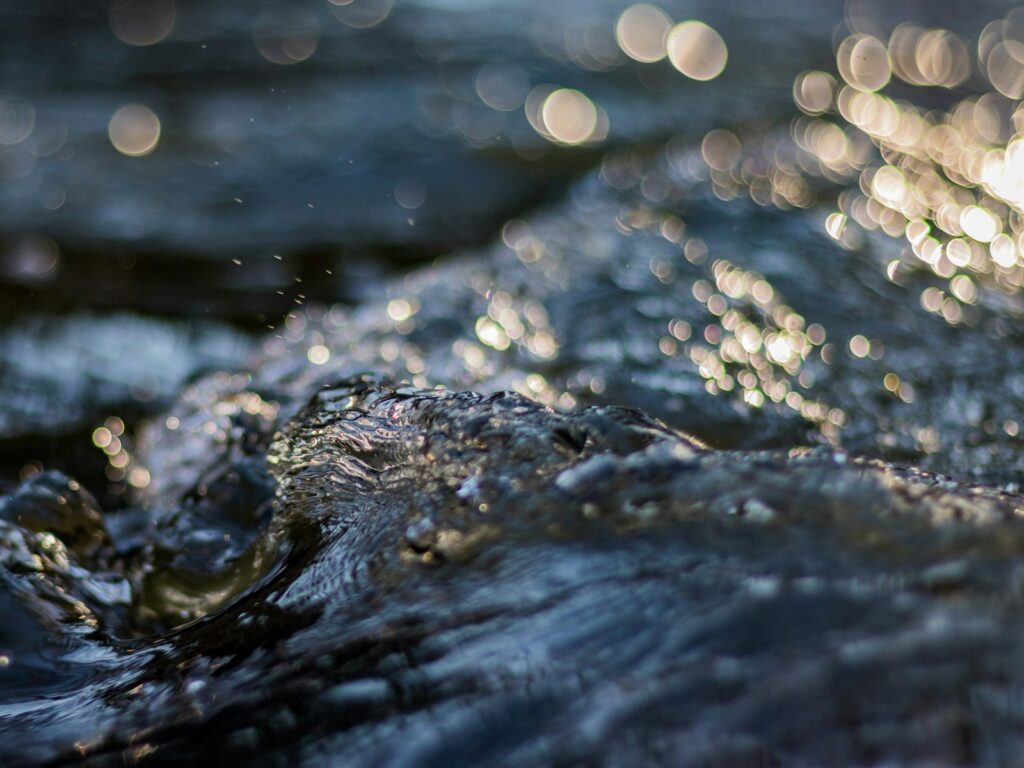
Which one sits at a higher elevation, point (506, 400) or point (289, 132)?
point (289, 132)

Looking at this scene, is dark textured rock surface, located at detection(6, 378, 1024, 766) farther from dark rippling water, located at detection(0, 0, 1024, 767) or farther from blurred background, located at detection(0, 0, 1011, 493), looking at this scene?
blurred background, located at detection(0, 0, 1011, 493)

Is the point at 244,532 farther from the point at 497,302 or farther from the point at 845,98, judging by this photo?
the point at 845,98

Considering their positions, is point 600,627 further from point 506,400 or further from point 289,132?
point 289,132

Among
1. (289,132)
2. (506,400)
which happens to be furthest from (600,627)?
(289,132)

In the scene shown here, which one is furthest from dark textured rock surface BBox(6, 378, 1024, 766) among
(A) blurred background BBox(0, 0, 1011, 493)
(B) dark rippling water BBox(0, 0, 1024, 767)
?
(A) blurred background BBox(0, 0, 1011, 493)

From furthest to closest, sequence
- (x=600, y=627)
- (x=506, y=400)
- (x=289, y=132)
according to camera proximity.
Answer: (x=289, y=132), (x=506, y=400), (x=600, y=627)
